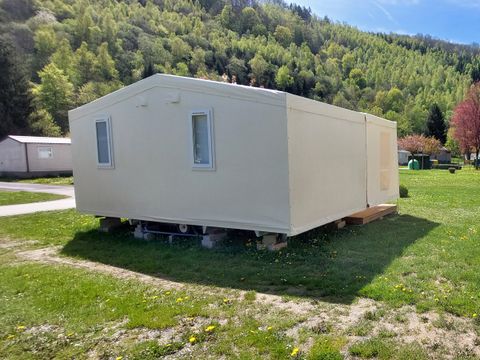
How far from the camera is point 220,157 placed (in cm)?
631

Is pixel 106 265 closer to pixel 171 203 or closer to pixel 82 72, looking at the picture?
pixel 171 203

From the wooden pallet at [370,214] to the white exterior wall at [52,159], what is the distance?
2137 cm

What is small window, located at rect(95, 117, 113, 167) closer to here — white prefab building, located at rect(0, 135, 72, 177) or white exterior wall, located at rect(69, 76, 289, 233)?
white exterior wall, located at rect(69, 76, 289, 233)

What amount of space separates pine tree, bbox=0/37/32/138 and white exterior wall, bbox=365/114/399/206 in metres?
32.8

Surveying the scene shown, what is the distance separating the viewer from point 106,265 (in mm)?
6051

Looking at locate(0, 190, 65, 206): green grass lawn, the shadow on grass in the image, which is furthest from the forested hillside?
the shadow on grass

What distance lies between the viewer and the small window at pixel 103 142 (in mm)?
7816

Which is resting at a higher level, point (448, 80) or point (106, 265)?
point (448, 80)

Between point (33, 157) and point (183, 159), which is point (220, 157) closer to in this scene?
point (183, 159)

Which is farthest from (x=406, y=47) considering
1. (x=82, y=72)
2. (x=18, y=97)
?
(x=18, y=97)

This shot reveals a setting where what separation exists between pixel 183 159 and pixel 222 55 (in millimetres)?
92981

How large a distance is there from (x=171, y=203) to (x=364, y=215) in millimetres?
4101

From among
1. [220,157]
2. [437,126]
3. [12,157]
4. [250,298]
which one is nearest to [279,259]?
[250,298]

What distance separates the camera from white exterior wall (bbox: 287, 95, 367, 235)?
5859 millimetres
